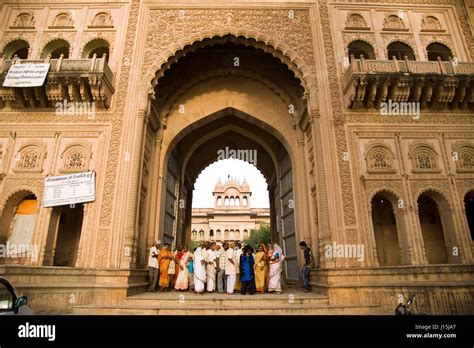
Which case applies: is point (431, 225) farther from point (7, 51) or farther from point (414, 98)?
point (7, 51)

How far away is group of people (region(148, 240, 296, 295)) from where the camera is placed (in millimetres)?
8031

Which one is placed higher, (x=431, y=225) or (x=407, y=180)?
(x=407, y=180)

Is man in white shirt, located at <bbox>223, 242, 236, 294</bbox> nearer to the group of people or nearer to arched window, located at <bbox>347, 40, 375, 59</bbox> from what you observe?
the group of people

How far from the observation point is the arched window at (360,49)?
986 cm

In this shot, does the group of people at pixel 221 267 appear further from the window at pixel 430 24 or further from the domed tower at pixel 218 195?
the domed tower at pixel 218 195

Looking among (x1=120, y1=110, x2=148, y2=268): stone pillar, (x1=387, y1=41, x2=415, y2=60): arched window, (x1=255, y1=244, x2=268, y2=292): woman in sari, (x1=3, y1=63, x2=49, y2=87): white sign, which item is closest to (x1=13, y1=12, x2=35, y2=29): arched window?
(x1=3, y1=63, x2=49, y2=87): white sign

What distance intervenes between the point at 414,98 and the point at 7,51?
1253 cm

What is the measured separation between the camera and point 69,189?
8.01 metres

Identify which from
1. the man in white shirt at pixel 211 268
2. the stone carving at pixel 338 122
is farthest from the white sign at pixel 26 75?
the stone carving at pixel 338 122

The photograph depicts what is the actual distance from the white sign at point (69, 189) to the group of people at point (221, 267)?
2275 millimetres

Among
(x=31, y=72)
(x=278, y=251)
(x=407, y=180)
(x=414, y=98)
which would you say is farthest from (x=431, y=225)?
(x=31, y=72)

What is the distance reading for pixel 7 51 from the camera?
385 inches

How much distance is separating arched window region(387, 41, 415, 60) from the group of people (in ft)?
24.5
